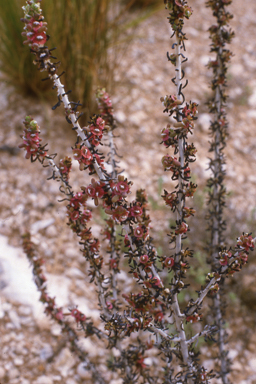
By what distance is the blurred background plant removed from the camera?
281 centimetres

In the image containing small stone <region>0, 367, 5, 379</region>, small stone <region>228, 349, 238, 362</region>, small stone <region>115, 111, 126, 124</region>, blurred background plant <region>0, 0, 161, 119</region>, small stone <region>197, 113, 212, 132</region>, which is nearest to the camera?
small stone <region>0, 367, 5, 379</region>

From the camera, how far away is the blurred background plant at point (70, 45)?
2.81m

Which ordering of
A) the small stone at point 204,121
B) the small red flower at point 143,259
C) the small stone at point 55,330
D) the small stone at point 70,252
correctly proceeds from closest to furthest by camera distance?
the small red flower at point 143,259 < the small stone at point 55,330 < the small stone at point 70,252 < the small stone at point 204,121

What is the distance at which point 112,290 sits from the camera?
1595mm

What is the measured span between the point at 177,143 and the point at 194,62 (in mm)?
3449

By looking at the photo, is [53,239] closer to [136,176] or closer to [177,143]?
[136,176]

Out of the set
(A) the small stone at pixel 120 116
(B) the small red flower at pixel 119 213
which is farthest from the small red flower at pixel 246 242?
(A) the small stone at pixel 120 116

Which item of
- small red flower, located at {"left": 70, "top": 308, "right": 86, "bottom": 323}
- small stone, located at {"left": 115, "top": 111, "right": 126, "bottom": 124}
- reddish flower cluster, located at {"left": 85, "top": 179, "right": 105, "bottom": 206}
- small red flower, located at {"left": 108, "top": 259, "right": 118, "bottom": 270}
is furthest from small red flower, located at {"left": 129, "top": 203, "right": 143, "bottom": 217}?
small stone, located at {"left": 115, "top": 111, "right": 126, "bottom": 124}

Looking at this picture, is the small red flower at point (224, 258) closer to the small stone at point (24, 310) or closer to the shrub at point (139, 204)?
the shrub at point (139, 204)

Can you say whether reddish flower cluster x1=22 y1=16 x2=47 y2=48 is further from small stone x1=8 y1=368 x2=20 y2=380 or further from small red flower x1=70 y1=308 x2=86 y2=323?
small stone x1=8 y1=368 x2=20 y2=380

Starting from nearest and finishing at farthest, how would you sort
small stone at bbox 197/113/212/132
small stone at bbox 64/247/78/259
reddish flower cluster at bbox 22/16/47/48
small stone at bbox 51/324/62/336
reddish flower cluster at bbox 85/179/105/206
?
1. reddish flower cluster at bbox 22/16/47/48
2. reddish flower cluster at bbox 85/179/105/206
3. small stone at bbox 51/324/62/336
4. small stone at bbox 64/247/78/259
5. small stone at bbox 197/113/212/132

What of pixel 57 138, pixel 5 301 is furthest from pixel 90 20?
pixel 5 301

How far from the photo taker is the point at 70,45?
2883 mm

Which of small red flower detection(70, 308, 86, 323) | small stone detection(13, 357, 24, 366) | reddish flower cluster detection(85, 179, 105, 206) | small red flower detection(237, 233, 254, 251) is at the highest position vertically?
small red flower detection(237, 233, 254, 251)
